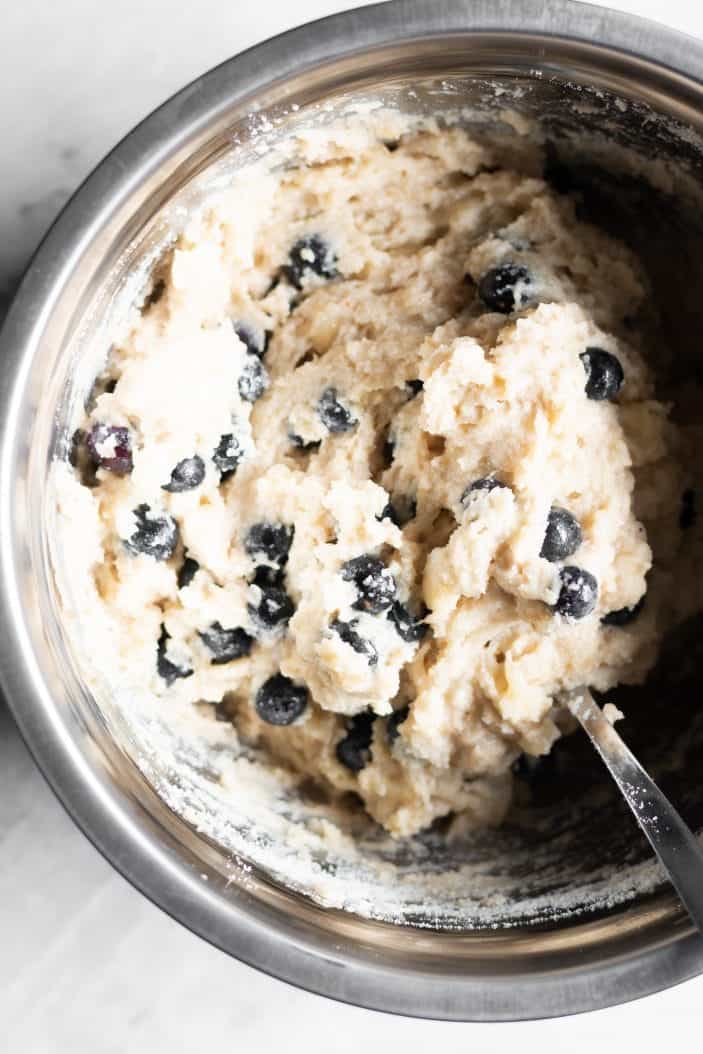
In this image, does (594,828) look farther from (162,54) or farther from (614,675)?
(162,54)

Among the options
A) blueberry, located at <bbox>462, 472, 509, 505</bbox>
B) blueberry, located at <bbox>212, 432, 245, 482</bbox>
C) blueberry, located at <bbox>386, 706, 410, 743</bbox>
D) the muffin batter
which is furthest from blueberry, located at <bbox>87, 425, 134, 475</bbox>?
blueberry, located at <bbox>386, 706, 410, 743</bbox>

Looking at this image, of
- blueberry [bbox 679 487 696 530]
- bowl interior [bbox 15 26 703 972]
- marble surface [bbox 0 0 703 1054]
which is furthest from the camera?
marble surface [bbox 0 0 703 1054]

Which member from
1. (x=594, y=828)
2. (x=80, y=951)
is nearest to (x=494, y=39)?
(x=594, y=828)

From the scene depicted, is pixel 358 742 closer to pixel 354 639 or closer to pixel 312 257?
pixel 354 639

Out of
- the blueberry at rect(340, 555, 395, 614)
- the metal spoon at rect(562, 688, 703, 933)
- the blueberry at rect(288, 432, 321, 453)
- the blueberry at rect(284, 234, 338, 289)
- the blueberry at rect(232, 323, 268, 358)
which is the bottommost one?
the metal spoon at rect(562, 688, 703, 933)

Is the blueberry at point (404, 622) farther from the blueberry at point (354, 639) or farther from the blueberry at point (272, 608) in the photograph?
the blueberry at point (272, 608)

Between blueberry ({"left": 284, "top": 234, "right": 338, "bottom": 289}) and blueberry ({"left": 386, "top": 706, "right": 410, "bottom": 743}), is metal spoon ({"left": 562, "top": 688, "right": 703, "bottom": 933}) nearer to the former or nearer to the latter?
blueberry ({"left": 386, "top": 706, "right": 410, "bottom": 743})
